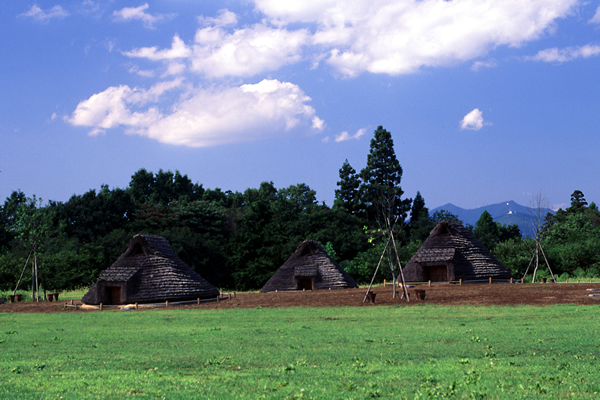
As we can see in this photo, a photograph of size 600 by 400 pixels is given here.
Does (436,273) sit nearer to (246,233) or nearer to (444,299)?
(444,299)

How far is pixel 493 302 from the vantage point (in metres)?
26.6

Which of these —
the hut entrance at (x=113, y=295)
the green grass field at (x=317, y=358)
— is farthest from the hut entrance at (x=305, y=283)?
the green grass field at (x=317, y=358)

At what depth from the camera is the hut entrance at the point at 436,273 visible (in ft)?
141

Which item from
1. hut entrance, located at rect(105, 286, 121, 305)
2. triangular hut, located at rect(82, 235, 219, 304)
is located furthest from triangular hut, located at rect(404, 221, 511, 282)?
hut entrance, located at rect(105, 286, 121, 305)

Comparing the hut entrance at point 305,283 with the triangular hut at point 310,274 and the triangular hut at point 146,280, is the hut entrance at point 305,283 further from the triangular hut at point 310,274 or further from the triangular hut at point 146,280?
the triangular hut at point 146,280

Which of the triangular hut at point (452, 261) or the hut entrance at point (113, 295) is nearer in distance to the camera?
the hut entrance at point (113, 295)

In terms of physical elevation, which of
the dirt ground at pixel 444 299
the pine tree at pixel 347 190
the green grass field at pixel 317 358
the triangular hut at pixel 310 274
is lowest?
the dirt ground at pixel 444 299

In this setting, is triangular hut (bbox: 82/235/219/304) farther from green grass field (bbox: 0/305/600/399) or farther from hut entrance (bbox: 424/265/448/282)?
hut entrance (bbox: 424/265/448/282)

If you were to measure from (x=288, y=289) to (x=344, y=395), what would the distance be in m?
34.6

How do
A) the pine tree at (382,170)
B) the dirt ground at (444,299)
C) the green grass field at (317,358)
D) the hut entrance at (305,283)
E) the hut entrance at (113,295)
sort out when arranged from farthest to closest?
the pine tree at (382,170), the hut entrance at (305,283), the hut entrance at (113,295), the dirt ground at (444,299), the green grass field at (317,358)

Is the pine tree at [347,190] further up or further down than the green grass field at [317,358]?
further up

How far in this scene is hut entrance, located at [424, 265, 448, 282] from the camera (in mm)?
43128

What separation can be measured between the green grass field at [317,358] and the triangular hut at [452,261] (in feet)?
66.9

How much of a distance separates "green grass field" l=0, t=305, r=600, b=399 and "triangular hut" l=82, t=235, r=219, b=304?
11.7m
